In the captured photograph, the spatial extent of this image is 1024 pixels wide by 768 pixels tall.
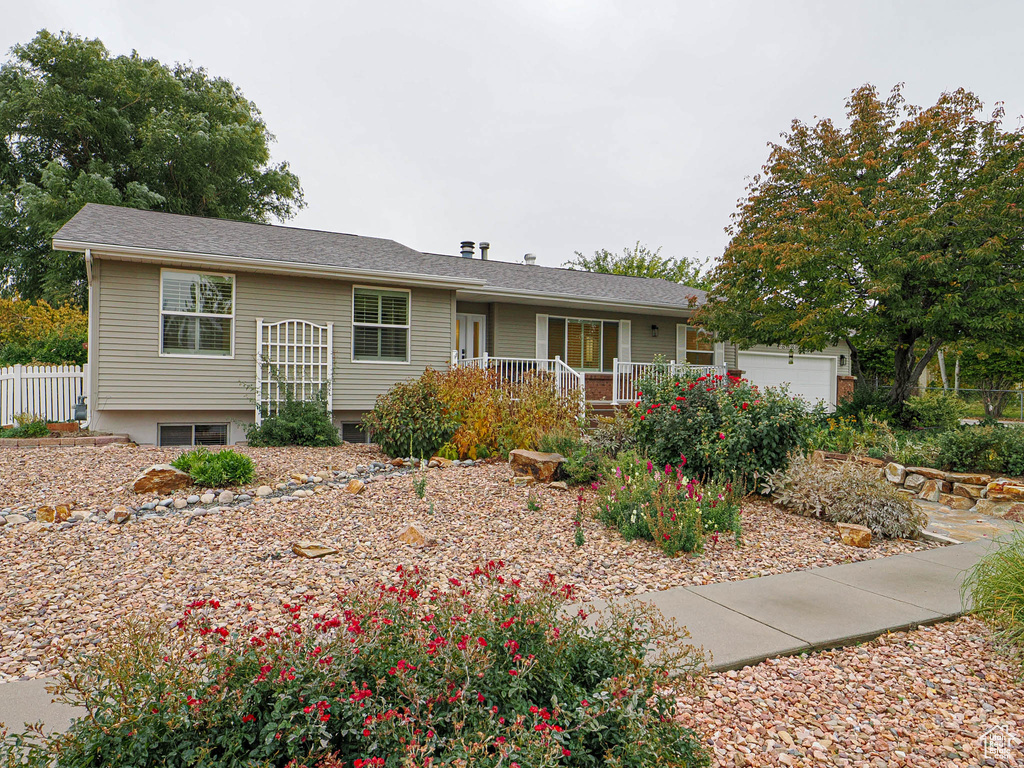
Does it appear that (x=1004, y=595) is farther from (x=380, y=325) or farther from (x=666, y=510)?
(x=380, y=325)

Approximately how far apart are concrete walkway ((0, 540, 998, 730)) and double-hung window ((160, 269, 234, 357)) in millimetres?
8435

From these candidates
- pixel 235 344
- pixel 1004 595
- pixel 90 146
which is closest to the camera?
pixel 1004 595

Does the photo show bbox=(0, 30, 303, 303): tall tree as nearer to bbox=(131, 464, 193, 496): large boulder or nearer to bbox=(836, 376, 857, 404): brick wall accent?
bbox=(131, 464, 193, 496): large boulder

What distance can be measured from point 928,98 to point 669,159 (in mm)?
6539

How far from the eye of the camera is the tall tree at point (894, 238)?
1082cm

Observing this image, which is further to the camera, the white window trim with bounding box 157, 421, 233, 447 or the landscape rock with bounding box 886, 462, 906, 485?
the white window trim with bounding box 157, 421, 233, 447

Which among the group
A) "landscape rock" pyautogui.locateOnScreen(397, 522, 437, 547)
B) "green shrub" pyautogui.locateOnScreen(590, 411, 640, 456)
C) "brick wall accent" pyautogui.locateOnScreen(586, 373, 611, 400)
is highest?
"brick wall accent" pyautogui.locateOnScreen(586, 373, 611, 400)

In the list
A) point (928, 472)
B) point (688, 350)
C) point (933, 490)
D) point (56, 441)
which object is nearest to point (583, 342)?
point (688, 350)

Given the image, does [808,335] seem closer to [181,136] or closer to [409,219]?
[409,219]

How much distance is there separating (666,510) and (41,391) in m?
10.9

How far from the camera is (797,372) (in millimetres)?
17438

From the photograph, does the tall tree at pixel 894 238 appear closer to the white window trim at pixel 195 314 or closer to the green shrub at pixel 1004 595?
the green shrub at pixel 1004 595

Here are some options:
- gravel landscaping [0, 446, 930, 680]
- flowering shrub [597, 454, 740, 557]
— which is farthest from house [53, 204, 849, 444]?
flowering shrub [597, 454, 740, 557]

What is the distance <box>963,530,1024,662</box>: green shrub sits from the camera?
2.96 meters
